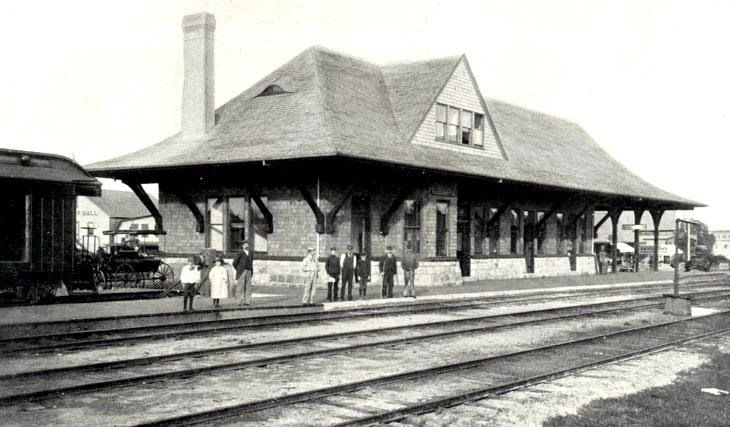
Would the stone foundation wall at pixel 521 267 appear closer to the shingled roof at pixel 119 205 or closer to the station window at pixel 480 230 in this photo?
the station window at pixel 480 230

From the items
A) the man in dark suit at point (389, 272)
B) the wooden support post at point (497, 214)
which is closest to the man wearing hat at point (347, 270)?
the man in dark suit at point (389, 272)

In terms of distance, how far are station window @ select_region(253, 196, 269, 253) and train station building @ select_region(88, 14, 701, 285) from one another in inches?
1.9

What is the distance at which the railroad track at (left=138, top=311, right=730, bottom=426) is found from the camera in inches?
285

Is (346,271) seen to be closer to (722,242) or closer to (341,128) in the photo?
(341,128)

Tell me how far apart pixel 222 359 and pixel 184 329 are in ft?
11.0

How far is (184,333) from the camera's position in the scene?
12.8m

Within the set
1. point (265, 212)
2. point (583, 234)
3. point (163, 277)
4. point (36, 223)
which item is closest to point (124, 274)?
point (163, 277)

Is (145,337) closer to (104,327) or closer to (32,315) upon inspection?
(104,327)

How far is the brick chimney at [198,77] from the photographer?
84.5ft

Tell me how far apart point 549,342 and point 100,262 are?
1331 cm

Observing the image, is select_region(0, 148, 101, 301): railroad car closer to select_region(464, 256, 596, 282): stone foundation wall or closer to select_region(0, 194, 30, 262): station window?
select_region(0, 194, 30, 262): station window

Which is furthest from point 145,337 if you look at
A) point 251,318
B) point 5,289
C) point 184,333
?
point 5,289

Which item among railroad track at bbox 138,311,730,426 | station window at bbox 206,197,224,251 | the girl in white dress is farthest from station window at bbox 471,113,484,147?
railroad track at bbox 138,311,730,426

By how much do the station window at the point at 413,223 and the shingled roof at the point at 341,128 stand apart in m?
1.73
